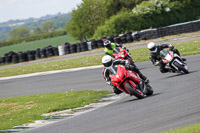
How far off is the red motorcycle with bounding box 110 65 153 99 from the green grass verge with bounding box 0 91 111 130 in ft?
5.59

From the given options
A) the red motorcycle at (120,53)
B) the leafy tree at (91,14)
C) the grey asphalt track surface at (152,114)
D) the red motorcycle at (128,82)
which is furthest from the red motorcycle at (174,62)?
the leafy tree at (91,14)

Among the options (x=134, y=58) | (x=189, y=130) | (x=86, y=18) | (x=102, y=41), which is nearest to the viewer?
(x=189, y=130)

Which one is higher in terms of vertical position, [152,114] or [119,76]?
[119,76]

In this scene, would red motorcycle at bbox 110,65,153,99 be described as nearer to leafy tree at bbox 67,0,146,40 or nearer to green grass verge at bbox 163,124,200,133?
green grass verge at bbox 163,124,200,133

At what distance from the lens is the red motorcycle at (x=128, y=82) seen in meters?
11.5

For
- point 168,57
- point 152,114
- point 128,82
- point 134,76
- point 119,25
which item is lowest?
point 152,114

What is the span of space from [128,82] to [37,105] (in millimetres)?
4349

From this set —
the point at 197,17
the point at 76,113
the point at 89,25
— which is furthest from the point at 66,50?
the point at 76,113

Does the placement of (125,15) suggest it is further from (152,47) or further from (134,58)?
(152,47)

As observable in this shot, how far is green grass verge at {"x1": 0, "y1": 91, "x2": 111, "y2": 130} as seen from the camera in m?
12.0

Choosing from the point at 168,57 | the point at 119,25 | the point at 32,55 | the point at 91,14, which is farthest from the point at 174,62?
the point at 91,14

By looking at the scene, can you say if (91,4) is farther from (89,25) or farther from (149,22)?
(149,22)

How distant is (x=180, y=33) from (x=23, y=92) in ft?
69.5

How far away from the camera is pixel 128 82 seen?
37.9 feet
